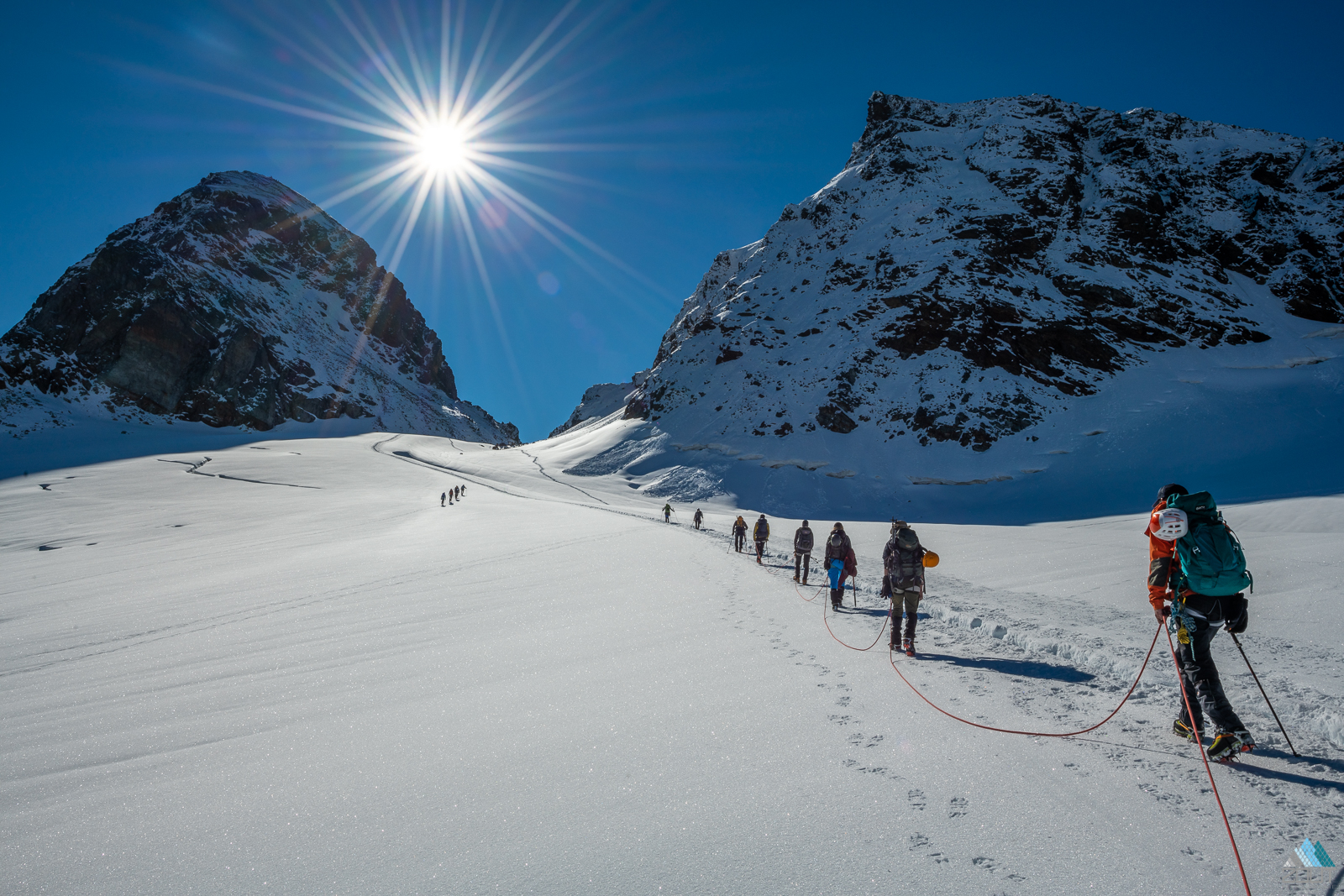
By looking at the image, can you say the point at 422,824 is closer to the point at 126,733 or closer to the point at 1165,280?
the point at 126,733

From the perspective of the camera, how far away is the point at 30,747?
388 cm

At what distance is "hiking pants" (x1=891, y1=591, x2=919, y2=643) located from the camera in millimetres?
6473

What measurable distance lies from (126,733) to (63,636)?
4.66 meters

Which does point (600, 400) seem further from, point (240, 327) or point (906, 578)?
point (906, 578)

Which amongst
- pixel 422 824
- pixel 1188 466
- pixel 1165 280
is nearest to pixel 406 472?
pixel 422 824

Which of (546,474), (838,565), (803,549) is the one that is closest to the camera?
(838,565)

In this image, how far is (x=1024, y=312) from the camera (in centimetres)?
5291

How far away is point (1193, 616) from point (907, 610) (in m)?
2.84

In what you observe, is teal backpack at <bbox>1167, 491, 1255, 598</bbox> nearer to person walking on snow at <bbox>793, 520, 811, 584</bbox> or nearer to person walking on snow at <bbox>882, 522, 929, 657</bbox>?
person walking on snow at <bbox>882, 522, 929, 657</bbox>

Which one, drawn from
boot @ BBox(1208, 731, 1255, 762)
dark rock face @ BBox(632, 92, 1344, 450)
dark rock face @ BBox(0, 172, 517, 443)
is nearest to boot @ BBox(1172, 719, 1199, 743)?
boot @ BBox(1208, 731, 1255, 762)

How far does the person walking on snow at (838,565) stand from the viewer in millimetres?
9414

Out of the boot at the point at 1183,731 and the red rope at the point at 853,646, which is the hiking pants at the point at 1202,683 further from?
the red rope at the point at 853,646
